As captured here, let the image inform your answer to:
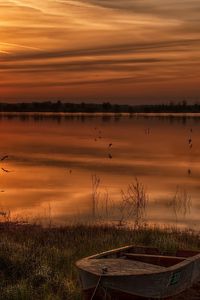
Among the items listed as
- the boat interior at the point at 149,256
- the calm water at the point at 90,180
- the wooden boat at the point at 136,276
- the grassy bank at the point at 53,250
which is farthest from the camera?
the calm water at the point at 90,180

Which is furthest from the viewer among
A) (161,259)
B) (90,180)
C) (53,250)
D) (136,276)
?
(90,180)

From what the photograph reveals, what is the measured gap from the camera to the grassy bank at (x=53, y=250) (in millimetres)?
9609

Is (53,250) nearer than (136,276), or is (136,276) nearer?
(136,276)

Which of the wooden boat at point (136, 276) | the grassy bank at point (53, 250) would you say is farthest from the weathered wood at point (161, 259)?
the grassy bank at point (53, 250)

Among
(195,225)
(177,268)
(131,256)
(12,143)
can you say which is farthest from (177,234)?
(12,143)

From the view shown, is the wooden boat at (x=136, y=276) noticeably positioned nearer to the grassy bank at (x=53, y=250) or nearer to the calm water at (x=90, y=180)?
Answer: the grassy bank at (x=53, y=250)

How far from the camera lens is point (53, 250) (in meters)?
12.1

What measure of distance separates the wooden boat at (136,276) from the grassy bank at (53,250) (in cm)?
92

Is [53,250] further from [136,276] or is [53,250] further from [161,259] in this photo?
[136,276]

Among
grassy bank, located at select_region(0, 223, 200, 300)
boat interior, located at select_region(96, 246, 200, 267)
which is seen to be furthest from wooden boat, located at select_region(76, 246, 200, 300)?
grassy bank, located at select_region(0, 223, 200, 300)

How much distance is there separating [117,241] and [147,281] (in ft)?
16.8

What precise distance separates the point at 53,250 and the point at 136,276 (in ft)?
13.5

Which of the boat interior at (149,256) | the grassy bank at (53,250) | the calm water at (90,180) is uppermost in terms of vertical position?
the boat interior at (149,256)

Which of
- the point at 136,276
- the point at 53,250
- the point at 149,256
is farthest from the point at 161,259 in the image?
the point at 53,250
